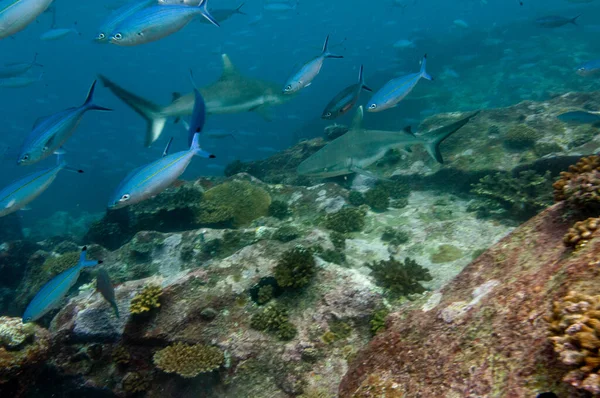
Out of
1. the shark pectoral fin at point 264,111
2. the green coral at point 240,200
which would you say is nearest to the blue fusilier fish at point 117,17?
the shark pectoral fin at point 264,111

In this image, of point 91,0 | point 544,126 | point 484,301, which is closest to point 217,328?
point 484,301

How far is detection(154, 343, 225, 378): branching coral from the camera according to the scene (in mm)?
4797

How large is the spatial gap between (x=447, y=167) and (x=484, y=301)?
666 cm

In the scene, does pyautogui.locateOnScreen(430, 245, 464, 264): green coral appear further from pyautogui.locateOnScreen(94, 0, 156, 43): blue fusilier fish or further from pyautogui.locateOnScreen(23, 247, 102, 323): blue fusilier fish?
pyautogui.locateOnScreen(94, 0, 156, 43): blue fusilier fish

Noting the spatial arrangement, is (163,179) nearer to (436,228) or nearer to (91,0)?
(436,228)

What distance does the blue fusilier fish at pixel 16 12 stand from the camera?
12.0 feet

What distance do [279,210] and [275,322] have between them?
12.7 ft

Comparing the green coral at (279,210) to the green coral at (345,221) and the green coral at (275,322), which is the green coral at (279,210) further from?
the green coral at (275,322)

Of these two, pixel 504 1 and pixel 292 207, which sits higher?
pixel 292 207

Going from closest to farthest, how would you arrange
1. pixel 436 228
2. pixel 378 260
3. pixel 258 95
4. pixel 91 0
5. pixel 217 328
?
pixel 217 328
pixel 378 260
pixel 436 228
pixel 258 95
pixel 91 0

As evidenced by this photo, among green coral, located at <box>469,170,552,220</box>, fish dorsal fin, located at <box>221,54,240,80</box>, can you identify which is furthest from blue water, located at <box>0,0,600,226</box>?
green coral, located at <box>469,170,552,220</box>

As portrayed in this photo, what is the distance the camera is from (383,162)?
413 inches

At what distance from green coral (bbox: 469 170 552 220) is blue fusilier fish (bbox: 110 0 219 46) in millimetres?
6907

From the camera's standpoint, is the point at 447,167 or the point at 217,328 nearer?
the point at 217,328
